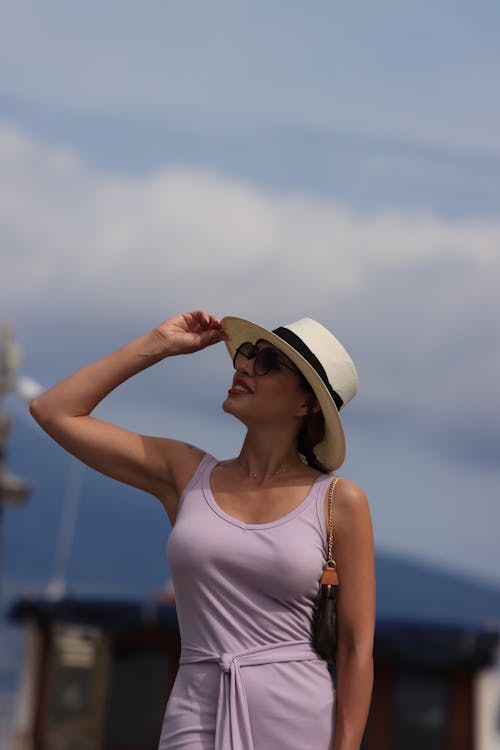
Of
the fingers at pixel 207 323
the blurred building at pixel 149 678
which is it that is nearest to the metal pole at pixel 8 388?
the blurred building at pixel 149 678

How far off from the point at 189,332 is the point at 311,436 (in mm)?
578

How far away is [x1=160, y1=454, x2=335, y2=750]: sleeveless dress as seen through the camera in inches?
180

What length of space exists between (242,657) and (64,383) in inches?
45.0

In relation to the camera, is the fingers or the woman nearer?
the woman

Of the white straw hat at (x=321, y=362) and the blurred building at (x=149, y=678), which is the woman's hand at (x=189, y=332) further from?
the blurred building at (x=149, y=678)

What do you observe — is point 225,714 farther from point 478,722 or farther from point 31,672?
point 31,672

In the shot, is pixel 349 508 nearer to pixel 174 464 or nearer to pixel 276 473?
pixel 276 473

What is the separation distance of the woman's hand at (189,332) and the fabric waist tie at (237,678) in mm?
1064

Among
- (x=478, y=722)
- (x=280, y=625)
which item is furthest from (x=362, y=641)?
(x=478, y=722)

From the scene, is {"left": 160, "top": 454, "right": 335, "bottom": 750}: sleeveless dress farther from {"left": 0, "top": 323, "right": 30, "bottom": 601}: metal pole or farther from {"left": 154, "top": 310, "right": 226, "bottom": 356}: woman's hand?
{"left": 0, "top": 323, "right": 30, "bottom": 601}: metal pole

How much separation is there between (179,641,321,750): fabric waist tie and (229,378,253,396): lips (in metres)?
0.85

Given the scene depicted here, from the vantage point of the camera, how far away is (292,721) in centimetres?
456

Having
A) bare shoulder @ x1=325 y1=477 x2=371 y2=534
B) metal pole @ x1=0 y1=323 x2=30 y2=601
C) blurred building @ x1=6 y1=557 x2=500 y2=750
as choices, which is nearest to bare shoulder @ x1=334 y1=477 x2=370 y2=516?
bare shoulder @ x1=325 y1=477 x2=371 y2=534

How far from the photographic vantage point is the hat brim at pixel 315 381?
15.9 ft
